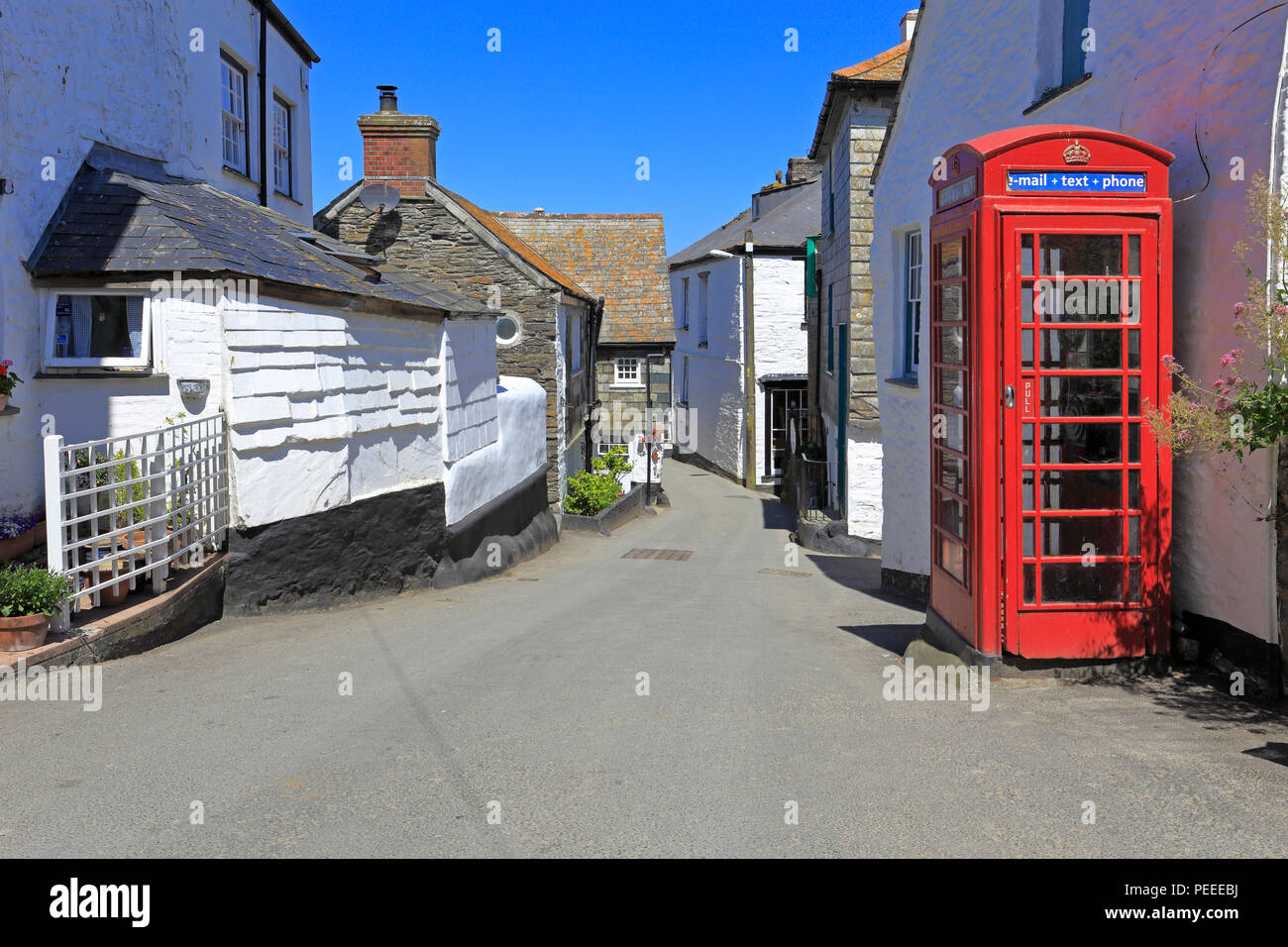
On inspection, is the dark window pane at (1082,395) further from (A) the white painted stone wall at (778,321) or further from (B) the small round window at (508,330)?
(A) the white painted stone wall at (778,321)

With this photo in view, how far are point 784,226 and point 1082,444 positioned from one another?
109 ft

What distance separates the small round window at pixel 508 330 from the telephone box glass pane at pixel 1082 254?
18.0 m

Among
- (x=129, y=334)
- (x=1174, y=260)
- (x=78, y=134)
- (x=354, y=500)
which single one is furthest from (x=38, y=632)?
(x=1174, y=260)

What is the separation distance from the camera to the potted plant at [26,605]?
6887 mm

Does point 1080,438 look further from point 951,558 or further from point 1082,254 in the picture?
point 951,558

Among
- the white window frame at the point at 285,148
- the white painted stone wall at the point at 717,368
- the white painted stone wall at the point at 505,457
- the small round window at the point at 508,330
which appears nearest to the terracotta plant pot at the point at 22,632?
the white painted stone wall at the point at 505,457

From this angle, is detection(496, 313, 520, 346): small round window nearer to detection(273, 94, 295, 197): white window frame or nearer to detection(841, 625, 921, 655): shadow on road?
detection(273, 94, 295, 197): white window frame

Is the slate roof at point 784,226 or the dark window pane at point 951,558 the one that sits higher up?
the slate roof at point 784,226

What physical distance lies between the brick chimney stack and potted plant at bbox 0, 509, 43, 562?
1460cm
